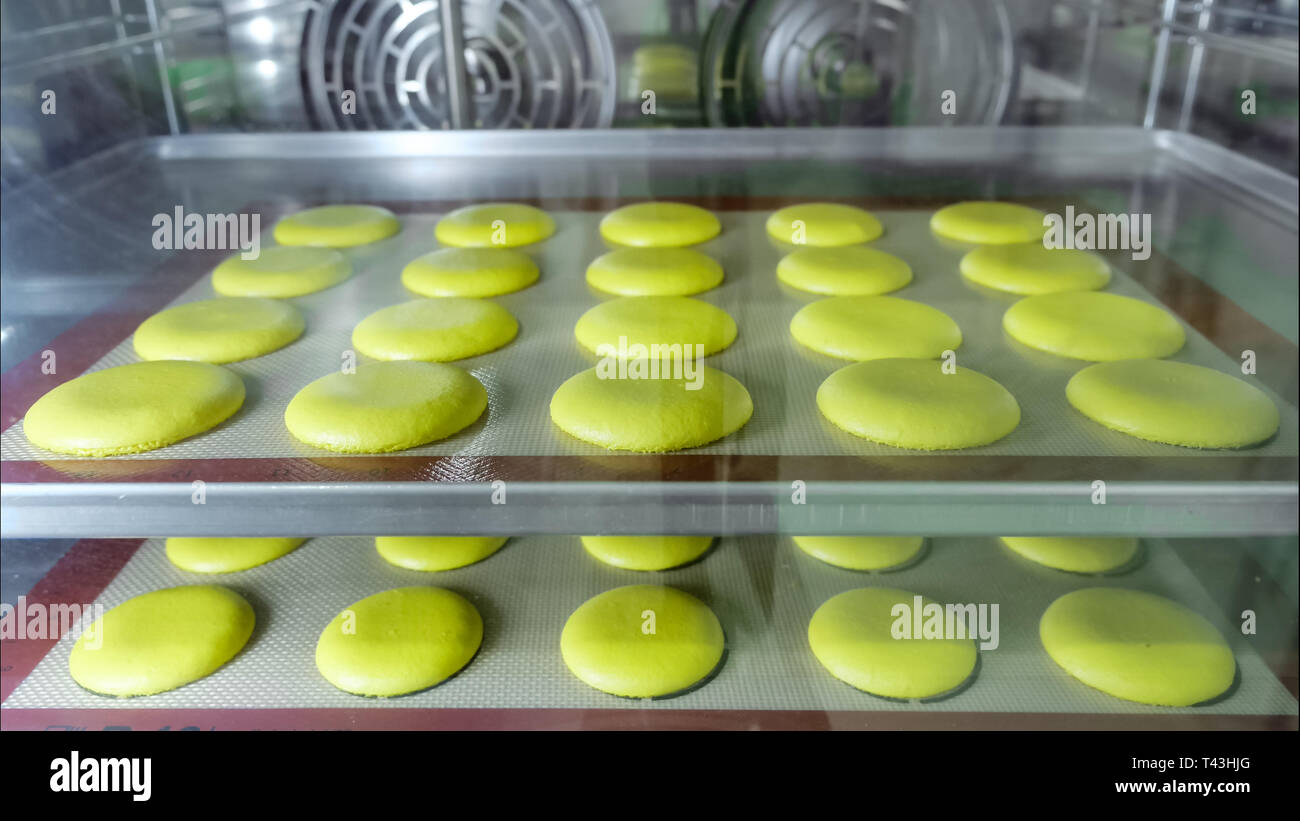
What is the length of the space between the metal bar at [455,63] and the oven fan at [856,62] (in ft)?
1.47

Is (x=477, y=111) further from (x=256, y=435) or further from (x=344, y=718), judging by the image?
(x=344, y=718)

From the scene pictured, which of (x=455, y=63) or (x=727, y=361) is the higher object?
(x=455, y=63)

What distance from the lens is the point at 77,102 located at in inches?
52.7

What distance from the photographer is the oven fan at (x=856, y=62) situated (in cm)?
155

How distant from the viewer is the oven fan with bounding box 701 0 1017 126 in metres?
1.55

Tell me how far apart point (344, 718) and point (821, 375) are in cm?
62

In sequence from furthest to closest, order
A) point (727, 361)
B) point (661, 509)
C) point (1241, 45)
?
point (1241, 45) < point (727, 361) < point (661, 509)

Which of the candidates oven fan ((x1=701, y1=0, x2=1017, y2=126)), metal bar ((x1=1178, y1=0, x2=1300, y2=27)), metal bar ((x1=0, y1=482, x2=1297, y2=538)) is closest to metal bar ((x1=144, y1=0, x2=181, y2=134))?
oven fan ((x1=701, y1=0, x2=1017, y2=126))

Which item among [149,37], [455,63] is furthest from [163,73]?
[455,63]

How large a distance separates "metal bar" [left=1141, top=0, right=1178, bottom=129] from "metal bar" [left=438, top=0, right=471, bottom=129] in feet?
3.72

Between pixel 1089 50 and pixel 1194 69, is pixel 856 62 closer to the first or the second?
pixel 1089 50

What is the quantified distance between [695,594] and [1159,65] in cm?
120

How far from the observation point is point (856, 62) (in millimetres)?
1624
